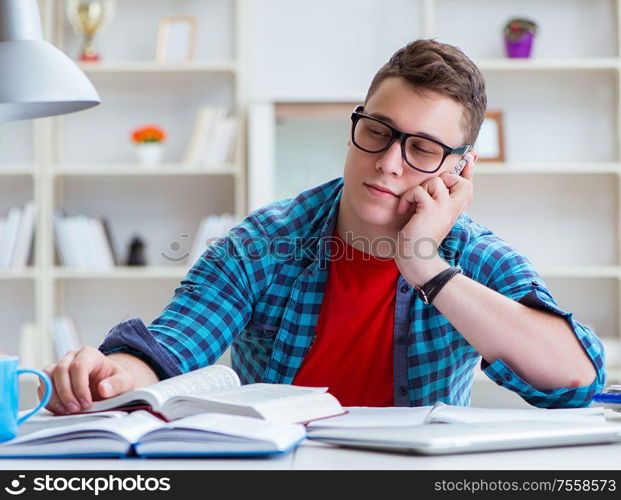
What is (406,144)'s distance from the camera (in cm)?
156

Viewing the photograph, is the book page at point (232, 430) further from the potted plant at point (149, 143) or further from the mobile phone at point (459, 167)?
the potted plant at point (149, 143)

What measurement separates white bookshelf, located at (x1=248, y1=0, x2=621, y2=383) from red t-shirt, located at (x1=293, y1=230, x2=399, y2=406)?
6.77ft

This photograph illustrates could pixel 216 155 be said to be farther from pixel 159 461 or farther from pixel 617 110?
pixel 159 461

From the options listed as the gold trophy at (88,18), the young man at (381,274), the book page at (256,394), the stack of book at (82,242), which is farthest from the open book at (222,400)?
the gold trophy at (88,18)

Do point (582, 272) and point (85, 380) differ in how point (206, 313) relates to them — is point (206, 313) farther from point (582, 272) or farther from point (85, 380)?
point (582, 272)

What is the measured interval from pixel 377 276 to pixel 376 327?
11cm

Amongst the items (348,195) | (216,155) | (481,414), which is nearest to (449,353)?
(348,195)

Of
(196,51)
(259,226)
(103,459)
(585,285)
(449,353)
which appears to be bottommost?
(585,285)

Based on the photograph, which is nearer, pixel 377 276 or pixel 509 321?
pixel 509 321

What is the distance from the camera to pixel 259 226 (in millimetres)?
1684

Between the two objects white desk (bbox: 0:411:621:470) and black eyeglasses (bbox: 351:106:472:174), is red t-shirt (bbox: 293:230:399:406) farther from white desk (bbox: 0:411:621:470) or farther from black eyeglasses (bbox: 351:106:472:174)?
white desk (bbox: 0:411:621:470)

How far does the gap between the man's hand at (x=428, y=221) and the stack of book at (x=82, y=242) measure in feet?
7.13

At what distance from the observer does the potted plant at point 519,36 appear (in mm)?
3453

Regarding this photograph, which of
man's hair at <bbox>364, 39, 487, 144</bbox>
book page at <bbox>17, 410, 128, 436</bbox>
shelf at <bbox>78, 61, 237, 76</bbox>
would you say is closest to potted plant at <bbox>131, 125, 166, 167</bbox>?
shelf at <bbox>78, 61, 237, 76</bbox>
